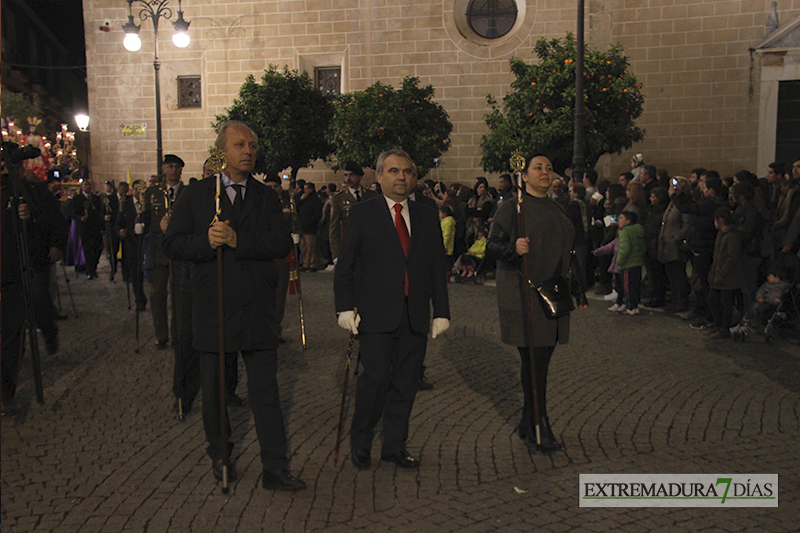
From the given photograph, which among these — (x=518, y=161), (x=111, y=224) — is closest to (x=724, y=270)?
(x=518, y=161)

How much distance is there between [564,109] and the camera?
714 inches

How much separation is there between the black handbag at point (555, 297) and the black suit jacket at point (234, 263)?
5.62 ft

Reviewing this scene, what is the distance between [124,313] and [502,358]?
612cm

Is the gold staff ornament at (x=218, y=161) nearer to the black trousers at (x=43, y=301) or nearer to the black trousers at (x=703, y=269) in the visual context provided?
the black trousers at (x=43, y=301)

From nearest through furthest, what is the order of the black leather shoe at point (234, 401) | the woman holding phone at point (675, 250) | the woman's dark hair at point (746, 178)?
the black leather shoe at point (234, 401) → the woman's dark hair at point (746, 178) → the woman holding phone at point (675, 250)

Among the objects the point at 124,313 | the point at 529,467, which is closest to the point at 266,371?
the point at 529,467

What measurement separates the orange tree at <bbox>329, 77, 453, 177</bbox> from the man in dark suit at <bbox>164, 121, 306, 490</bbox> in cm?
1592

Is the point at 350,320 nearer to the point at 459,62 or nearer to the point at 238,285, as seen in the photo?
the point at 238,285

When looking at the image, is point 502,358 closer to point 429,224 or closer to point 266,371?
point 429,224

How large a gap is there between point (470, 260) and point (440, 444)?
9.71m

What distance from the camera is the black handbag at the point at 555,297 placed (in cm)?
502

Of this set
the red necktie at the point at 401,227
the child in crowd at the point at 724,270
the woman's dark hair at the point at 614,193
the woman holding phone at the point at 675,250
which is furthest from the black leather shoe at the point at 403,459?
the woman's dark hair at the point at 614,193

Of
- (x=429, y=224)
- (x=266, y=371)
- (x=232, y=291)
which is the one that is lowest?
(x=266, y=371)

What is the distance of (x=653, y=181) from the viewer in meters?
13.1
